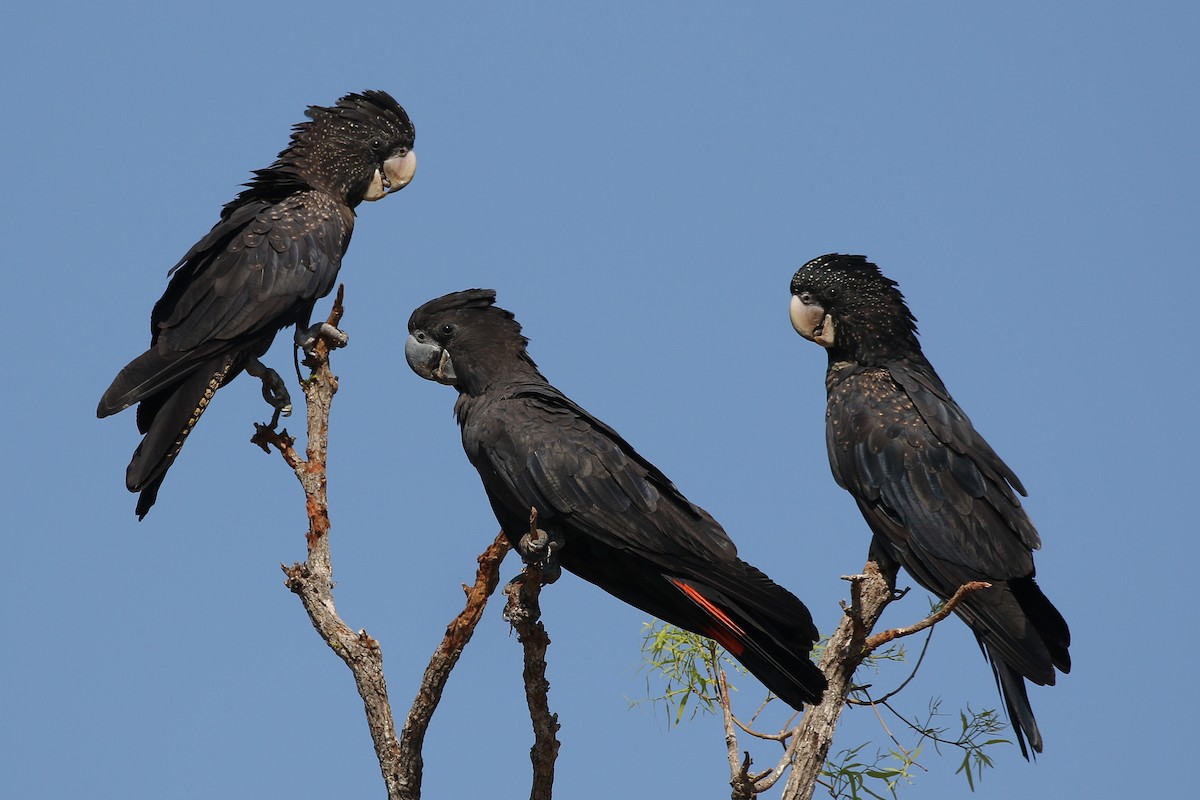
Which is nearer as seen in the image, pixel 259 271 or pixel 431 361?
pixel 431 361

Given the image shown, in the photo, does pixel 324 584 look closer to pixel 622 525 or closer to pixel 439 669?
pixel 439 669

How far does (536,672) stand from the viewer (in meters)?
5.17

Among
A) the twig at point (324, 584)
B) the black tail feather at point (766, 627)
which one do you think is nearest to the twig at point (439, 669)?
the twig at point (324, 584)

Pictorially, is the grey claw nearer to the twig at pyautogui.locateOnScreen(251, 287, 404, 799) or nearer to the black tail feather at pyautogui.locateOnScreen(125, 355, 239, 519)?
the twig at pyautogui.locateOnScreen(251, 287, 404, 799)

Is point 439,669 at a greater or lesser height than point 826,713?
lesser

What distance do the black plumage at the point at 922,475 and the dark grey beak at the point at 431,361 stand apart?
6.63 ft

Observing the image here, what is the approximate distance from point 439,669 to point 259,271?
2.89 metres

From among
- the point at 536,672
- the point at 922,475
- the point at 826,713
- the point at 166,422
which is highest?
the point at 922,475

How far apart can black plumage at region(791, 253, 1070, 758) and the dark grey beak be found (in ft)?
6.63

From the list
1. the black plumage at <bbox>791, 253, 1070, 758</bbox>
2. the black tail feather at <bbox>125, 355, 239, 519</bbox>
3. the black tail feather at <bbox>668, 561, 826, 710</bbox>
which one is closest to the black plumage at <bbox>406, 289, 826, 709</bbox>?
the black tail feather at <bbox>668, 561, 826, 710</bbox>

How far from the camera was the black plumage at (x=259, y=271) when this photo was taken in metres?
6.75

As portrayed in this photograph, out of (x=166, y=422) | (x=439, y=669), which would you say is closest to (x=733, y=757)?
(x=439, y=669)

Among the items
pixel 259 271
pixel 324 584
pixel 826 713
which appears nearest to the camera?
pixel 826 713

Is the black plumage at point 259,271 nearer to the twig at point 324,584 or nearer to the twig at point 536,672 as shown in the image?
the twig at point 324,584
